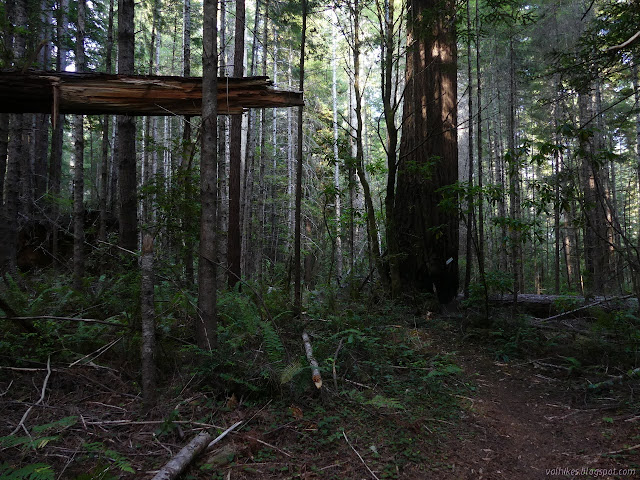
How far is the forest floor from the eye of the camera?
9.30ft

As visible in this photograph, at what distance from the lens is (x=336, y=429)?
339 cm

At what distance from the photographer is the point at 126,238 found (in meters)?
7.22

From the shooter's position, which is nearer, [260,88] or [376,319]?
[260,88]

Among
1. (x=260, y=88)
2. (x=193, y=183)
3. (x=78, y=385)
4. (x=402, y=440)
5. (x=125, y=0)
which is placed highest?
(x=125, y=0)

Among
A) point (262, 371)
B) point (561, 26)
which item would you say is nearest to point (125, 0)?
point (262, 371)

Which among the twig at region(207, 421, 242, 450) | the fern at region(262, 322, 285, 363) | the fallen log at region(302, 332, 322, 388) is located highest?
the fern at region(262, 322, 285, 363)

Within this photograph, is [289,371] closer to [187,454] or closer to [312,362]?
[312,362]

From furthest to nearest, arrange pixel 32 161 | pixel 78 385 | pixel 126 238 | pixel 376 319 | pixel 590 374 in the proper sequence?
pixel 32 161
pixel 126 238
pixel 376 319
pixel 590 374
pixel 78 385

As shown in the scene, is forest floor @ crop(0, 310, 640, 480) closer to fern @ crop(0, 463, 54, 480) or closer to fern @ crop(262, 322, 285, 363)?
fern @ crop(0, 463, 54, 480)

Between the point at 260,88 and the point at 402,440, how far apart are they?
4.41 meters

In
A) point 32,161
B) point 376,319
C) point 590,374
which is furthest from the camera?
point 32,161

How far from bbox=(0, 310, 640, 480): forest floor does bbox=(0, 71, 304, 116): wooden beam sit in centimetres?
342

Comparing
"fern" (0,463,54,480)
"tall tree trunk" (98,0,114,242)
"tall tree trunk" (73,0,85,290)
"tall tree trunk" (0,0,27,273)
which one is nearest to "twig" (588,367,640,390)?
"fern" (0,463,54,480)

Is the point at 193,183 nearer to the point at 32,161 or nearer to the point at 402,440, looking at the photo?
the point at 402,440
